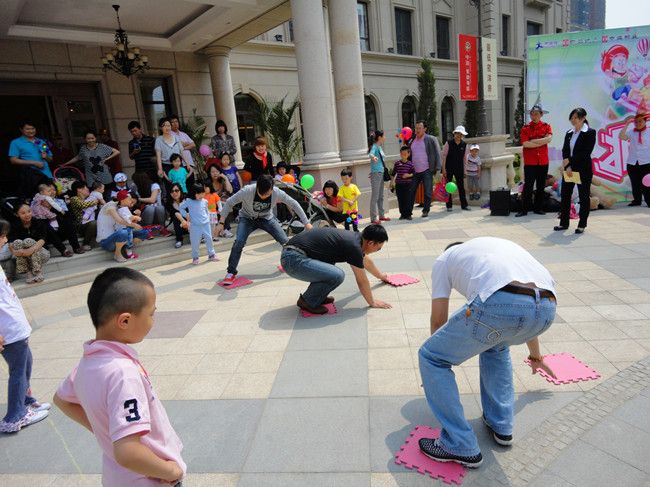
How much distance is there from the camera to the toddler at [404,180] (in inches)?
392

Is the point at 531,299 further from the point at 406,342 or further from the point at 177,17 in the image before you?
the point at 177,17

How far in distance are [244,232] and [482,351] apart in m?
4.66

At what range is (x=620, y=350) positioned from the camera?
3.54 metres

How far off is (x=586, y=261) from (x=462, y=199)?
198 inches

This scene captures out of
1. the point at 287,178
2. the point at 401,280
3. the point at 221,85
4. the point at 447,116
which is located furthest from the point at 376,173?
the point at 447,116

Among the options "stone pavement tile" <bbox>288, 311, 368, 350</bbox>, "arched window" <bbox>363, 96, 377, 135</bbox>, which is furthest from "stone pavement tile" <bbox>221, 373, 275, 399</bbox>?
"arched window" <bbox>363, 96, 377, 135</bbox>

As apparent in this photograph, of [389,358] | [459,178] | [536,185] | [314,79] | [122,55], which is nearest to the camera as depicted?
[389,358]

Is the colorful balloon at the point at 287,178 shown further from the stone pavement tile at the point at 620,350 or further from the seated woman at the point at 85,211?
the stone pavement tile at the point at 620,350

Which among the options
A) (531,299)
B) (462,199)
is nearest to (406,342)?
(531,299)

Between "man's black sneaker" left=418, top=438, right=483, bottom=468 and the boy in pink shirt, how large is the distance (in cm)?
155

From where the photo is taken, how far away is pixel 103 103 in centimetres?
1146

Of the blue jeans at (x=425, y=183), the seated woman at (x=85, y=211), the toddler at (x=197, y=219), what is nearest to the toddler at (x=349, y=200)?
the blue jeans at (x=425, y=183)

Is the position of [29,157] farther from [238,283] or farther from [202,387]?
[202,387]

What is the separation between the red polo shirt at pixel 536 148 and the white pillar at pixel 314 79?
4.30 m
